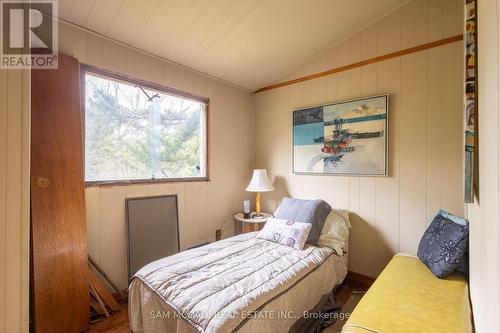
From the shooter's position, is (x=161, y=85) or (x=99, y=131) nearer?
(x=99, y=131)

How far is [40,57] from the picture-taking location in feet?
5.77

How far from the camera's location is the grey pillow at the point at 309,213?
2.30 m

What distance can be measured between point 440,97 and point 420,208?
1.06m

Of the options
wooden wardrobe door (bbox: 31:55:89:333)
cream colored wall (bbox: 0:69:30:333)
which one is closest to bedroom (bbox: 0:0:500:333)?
wooden wardrobe door (bbox: 31:55:89:333)

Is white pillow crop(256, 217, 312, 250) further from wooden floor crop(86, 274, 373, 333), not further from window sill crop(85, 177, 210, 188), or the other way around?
window sill crop(85, 177, 210, 188)

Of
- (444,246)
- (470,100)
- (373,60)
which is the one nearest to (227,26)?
(373,60)

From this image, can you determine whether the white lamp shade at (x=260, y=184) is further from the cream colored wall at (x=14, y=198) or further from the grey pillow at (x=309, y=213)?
the cream colored wall at (x=14, y=198)

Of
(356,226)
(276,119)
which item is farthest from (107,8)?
(356,226)

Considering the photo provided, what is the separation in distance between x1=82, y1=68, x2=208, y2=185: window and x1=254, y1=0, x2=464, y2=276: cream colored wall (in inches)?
61.2

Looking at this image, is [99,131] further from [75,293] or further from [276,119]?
[276,119]

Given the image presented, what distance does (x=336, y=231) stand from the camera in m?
2.40

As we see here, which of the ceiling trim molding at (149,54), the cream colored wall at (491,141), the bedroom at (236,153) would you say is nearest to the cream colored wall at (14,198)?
the bedroom at (236,153)

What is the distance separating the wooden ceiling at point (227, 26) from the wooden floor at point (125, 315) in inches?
99.2

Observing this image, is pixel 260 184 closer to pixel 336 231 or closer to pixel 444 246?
pixel 336 231
